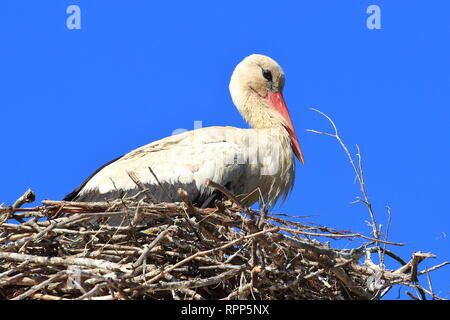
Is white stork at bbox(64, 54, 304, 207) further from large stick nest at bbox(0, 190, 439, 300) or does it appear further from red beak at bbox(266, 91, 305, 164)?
large stick nest at bbox(0, 190, 439, 300)

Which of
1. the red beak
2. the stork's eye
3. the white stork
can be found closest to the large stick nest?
the white stork

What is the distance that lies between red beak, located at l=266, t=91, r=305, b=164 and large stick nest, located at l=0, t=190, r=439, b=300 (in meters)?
1.64

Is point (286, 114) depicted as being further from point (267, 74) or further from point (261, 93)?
A: point (267, 74)

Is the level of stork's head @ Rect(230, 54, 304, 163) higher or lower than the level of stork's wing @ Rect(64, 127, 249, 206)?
higher

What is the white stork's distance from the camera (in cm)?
623

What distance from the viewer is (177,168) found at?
20.6ft

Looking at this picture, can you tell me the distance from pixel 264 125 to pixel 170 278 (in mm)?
2572

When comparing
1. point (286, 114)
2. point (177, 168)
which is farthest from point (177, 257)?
point (286, 114)

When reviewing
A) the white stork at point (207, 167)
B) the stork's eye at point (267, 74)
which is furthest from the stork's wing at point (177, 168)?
the stork's eye at point (267, 74)

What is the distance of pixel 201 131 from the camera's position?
6621 millimetres

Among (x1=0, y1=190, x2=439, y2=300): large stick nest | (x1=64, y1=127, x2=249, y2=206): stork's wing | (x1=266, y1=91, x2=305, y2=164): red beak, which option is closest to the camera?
(x1=0, y1=190, x2=439, y2=300): large stick nest

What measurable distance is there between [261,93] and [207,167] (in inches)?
55.0

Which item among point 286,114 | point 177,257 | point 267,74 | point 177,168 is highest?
point 267,74
